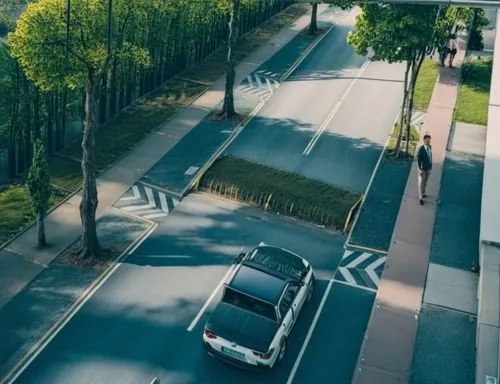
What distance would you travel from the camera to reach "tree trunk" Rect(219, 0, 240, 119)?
117 feet

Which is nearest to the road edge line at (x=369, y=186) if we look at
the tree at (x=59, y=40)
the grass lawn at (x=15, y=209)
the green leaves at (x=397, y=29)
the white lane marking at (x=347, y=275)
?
the white lane marking at (x=347, y=275)

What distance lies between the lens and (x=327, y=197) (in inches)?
1175

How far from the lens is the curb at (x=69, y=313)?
20.8m

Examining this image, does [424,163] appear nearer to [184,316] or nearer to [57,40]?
[184,316]

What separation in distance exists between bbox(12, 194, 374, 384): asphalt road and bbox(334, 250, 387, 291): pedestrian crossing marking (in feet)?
1.24

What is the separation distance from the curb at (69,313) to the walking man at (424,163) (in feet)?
37.8

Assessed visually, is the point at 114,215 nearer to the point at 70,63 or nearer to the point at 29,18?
the point at 70,63

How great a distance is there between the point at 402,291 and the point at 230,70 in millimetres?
17162

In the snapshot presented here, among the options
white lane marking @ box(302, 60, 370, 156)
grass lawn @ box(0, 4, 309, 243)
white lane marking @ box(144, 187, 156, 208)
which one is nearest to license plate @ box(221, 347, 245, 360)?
white lane marking @ box(144, 187, 156, 208)

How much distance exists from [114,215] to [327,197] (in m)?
9.27

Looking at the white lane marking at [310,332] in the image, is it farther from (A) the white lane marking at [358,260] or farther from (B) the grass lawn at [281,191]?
(B) the grass lawn at [281,191]

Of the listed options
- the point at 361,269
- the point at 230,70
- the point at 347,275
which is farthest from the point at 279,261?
the point at 230,70

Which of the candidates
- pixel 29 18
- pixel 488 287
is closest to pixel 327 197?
pixel 488 287

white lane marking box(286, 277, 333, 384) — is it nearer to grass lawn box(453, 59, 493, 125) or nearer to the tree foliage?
the tree foliage
